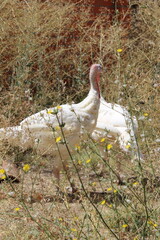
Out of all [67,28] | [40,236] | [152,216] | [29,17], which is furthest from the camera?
[67,28]

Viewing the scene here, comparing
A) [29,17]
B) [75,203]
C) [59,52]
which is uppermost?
[29,17]

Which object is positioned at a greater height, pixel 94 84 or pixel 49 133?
pixel 94 84

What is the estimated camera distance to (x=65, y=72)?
26.7 feet

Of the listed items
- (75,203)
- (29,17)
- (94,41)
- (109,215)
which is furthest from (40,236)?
(94,41)

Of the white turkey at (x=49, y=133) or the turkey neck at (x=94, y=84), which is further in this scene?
the turkey neck at (x=94, y=84)

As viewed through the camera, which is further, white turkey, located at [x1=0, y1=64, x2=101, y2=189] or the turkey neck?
the turkey neck

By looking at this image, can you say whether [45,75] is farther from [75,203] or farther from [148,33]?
[75,203]

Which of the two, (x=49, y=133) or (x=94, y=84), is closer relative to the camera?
(x=49, y=133)

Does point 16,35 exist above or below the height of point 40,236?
above

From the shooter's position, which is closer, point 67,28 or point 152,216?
point 152,216

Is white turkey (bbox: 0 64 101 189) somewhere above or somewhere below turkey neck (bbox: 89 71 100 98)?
below

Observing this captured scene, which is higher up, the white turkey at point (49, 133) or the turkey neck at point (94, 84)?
the turkey neck at point (94, 84)

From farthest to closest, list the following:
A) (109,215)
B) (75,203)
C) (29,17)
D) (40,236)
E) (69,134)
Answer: (29,17) → (69,134) → (75,203) → (109,215) → (40,236)

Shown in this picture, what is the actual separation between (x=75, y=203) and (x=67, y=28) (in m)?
4.87
